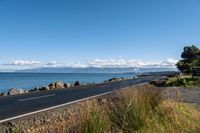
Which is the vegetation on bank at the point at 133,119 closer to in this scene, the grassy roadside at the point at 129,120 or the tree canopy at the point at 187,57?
the grassy roadside at the point at 129,120

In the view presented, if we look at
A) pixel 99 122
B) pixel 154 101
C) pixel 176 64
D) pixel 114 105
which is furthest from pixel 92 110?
pixel 176 64

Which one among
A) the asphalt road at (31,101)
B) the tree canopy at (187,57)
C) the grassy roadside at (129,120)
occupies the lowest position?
the asphalt road at (31,101)

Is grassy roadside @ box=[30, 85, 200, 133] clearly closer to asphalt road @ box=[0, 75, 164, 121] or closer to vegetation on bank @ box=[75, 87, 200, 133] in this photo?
vegetation on bank @ box=[75, 87, 200, 133]

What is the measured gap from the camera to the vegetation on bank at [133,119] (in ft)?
22.2

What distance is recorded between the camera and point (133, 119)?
8195 millimetres

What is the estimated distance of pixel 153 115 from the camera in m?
9.39

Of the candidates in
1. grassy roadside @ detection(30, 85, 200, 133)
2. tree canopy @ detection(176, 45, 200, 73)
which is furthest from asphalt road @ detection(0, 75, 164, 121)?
tree canopy @ detection(176, 45, 200, 73)

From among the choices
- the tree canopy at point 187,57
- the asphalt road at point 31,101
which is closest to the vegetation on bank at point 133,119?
the asphalt road at point 31,101

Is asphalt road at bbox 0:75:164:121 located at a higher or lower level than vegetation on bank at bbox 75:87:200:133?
lower

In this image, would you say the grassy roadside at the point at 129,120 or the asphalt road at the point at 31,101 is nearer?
the grassy roadside at the point at 129,120

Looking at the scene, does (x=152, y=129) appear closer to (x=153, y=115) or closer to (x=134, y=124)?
(x=134, y=124)

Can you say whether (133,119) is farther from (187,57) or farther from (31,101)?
(187,57)

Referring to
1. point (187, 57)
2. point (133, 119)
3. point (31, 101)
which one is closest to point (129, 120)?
point (133, 119)

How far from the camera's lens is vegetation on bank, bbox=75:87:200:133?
266 inches
